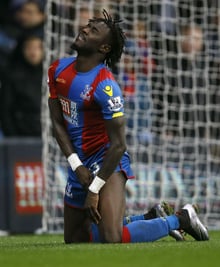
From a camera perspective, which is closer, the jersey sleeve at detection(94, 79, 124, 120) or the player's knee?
the jersey sleeve at detection(94, 79, 124, 120)

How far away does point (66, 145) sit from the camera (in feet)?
26.8

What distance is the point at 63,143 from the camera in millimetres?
8180

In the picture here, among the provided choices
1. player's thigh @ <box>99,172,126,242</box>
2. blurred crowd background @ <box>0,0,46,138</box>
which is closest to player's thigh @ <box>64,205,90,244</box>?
player's thigh @ <box>99,172,126,242</box>

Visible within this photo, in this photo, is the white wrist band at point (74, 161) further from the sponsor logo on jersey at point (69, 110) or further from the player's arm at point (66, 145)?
the sponsor logo on jersey at point (69, 110)

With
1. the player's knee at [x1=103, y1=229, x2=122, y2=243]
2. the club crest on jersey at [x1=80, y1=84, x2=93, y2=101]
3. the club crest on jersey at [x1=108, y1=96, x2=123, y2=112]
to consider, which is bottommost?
the player's knee at [x1=103, y1=229, x2=122, y2=243]

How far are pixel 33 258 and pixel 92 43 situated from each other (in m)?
2.11

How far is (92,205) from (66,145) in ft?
1.96

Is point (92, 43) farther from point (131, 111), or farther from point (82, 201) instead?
point (131, 111)

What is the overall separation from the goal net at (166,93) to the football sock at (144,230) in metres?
4.01

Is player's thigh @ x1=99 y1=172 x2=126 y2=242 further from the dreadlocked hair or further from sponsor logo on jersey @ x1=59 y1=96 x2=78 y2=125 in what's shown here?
the dreadlocked hair

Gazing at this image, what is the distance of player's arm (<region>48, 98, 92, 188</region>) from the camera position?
802cm

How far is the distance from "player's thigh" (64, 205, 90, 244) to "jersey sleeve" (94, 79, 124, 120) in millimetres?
917

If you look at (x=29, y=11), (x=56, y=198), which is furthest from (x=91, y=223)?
(x=29, y=11)

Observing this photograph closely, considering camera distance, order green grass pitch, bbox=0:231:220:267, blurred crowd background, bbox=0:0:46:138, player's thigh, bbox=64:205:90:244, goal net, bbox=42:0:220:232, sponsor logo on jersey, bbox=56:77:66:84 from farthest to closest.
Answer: blurred crowd background, bbox=0:0:46:138
goal net, bbox=42:0:220:232
player's thigh, bbox=64:205:90:244
sponsor logo on jersey, bbox=56:77:66:84
green grass pitch, bbox=0:231:220:267
